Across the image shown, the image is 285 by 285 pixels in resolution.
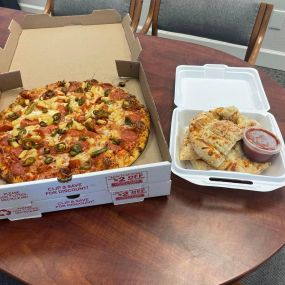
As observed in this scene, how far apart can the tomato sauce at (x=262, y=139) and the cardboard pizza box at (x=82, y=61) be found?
265 millimetres

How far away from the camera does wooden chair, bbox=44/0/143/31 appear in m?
1.78

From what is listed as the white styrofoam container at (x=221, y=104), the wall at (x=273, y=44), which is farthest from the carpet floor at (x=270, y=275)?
the wall at (x=273, y=44)

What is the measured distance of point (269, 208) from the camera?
824mm

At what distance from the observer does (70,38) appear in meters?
1.39

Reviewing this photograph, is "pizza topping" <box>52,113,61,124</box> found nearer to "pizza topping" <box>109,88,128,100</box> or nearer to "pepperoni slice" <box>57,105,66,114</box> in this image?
"pepperoni slice" <box>57,105,66,114</box>

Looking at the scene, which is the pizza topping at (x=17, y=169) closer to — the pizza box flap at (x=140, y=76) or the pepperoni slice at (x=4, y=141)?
the pepperoni slice at (x=4, y=141)

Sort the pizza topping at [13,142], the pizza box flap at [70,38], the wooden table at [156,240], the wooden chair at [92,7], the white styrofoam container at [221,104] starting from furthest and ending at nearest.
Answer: the wooden chair at [92,7], the pizza box flap at [70,38], the pizza topping at [13,142], the white styrofoam container at [221,104], the wooden table at [156,240]

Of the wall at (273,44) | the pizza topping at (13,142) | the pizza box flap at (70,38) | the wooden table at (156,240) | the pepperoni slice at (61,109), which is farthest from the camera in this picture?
the wall at (273,44)

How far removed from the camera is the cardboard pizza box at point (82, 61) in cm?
79

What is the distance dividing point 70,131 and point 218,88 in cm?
60

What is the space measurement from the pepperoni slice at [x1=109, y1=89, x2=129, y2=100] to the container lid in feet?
0.60

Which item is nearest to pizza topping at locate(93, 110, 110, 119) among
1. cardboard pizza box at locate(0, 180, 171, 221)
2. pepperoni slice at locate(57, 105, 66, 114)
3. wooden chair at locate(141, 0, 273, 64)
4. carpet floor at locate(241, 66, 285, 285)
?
pepperoni slice at locate(57, 105, 66, 114)

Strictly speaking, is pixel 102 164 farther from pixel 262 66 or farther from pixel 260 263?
pixel 262 66

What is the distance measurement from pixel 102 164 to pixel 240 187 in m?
0.38
